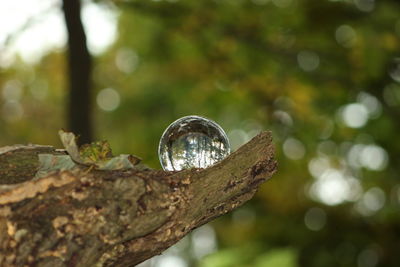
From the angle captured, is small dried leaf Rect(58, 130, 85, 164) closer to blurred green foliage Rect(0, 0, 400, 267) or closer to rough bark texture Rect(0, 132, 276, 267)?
rough bark texture Rect(0, 132, 276, 267)

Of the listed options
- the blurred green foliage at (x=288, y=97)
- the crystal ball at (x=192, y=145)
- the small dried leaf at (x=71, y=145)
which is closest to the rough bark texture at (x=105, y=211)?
the small dried leaf at (x=71, y=145)

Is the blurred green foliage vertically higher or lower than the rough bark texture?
higher

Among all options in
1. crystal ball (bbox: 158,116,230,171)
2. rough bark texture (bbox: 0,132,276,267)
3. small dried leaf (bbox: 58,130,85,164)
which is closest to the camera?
rough bark texture (bbox: 0,132,276,267)

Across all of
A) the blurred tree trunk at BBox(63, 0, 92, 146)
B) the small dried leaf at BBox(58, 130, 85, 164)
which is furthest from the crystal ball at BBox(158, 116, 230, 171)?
the blurred tree trunk at BBox(63, 0, 92, 146)

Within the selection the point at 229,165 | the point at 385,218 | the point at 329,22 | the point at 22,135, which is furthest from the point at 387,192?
the point at 229,165

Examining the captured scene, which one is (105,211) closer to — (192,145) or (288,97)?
(192,145)

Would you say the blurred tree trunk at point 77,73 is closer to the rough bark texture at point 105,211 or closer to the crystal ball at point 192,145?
the crystal ball at point 192,145
